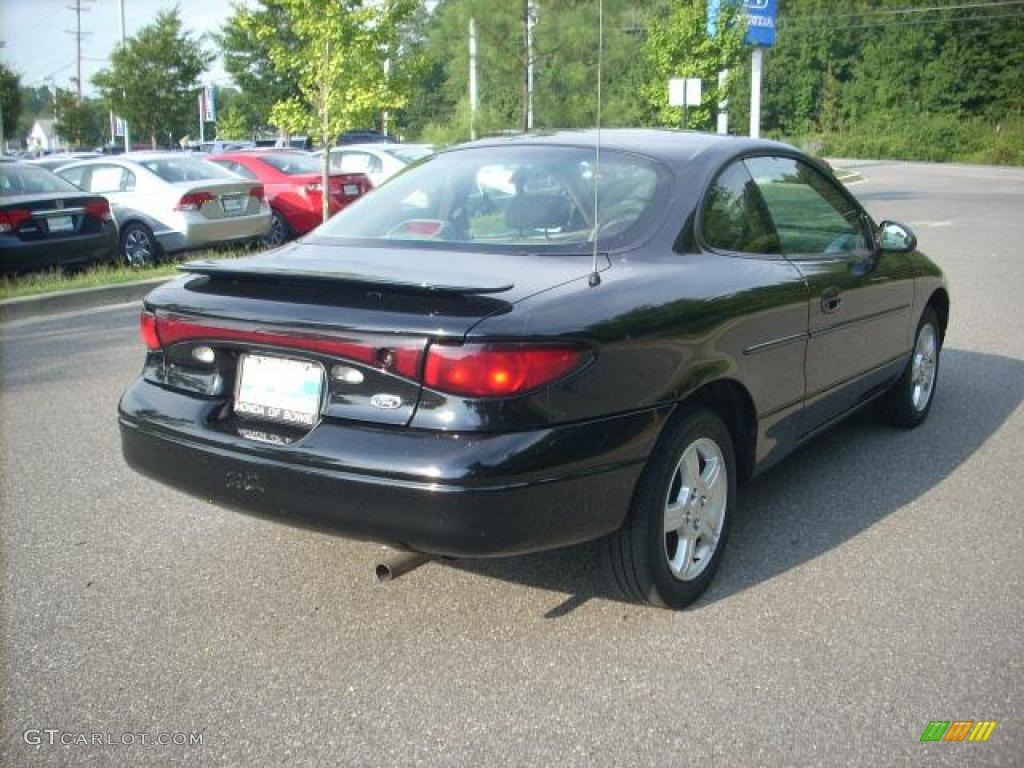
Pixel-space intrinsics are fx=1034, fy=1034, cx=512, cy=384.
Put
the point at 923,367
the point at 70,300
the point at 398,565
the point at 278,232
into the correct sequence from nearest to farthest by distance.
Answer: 1. the point at 398,565
2. the point at 923,367
3. the point at 70,300
4. the point at 278,232

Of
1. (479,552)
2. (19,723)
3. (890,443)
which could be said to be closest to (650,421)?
(479,552)

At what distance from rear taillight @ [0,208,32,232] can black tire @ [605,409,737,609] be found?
9.41 metres

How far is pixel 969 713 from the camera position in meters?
2.85

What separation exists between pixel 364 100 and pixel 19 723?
12818 mm

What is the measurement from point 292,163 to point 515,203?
1277 cm

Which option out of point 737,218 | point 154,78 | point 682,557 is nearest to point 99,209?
point 737,218

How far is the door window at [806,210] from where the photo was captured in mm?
4262

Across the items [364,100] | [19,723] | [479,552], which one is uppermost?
[364,100]

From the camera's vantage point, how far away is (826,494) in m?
4.61

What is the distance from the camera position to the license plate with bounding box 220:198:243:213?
12992mm

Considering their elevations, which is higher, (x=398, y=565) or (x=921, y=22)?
(x=921, y=22)

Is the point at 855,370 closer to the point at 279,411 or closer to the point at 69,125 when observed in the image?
the point at 279,411

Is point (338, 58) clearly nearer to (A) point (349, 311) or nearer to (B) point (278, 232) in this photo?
(B) point (278, 232)

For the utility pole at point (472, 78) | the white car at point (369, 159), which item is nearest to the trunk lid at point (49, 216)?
the white car at point (369, 159)
